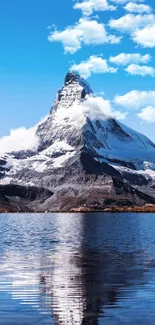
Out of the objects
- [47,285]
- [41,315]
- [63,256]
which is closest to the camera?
[41,315]

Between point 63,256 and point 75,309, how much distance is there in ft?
143

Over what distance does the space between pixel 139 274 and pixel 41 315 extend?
24018 millimetres

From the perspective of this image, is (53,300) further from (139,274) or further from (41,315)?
(139,274)

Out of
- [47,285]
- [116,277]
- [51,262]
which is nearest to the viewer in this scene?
[47,285]

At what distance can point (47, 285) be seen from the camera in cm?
4959

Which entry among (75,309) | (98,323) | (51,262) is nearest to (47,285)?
(75,309)

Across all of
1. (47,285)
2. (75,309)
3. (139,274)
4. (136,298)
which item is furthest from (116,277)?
(75,309)

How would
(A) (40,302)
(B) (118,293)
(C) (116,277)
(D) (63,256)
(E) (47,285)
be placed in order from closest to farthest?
(A) (40,302) → (B) (118,293) → (E) (47,285) → (C) (116,277) → (D) (63,256)

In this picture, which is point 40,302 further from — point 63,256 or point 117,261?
point 63,256

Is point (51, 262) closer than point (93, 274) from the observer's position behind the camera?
No

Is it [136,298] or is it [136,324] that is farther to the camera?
[136,298]

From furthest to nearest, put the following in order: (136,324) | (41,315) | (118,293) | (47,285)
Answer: (47,285), (118,293), (41,315), (136,324)

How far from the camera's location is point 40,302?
4050 cm

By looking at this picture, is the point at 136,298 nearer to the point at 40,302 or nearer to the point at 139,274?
the point at 40,302
